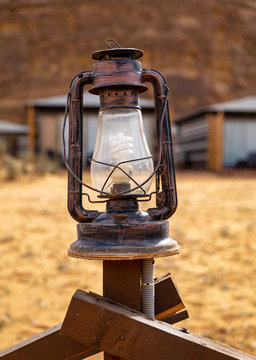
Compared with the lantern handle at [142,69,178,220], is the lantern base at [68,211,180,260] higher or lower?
lower

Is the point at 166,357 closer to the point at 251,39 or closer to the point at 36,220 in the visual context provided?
the point at 36,220

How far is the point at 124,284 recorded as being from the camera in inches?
64.6

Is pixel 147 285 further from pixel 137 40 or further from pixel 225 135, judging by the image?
pixel 137 40

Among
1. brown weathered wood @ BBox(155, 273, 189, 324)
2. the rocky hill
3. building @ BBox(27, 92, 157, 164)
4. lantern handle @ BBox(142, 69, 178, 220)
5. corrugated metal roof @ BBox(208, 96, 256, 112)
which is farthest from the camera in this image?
the rocky hill

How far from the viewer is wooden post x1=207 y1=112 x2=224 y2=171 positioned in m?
18.8

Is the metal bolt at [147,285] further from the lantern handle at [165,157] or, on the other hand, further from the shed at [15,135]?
the shed at [15,135]

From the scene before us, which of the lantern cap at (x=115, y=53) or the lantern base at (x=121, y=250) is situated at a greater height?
the lantern cap at (x=115, y=53)

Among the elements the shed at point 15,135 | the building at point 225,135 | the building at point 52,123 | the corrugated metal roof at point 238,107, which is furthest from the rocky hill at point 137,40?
the corrugated metal roof at point 238,107

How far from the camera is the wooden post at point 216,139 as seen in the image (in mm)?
18750

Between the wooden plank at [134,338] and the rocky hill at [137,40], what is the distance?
115 feet

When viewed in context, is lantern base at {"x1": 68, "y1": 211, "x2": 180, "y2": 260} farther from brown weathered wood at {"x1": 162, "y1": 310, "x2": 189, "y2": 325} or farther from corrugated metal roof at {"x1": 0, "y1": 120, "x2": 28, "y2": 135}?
corrugated metal roof at {"x1": 0, "y1": 120, "x2": 28, "y2": 135}

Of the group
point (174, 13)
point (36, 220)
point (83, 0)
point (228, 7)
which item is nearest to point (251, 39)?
point (228, 7)

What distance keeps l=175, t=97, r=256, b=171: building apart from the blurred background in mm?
49

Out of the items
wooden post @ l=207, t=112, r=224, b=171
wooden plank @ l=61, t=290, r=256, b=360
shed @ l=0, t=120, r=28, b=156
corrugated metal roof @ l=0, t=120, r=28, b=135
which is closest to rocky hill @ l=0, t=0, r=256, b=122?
shed @ l=0, t=120, r=28, b=156
